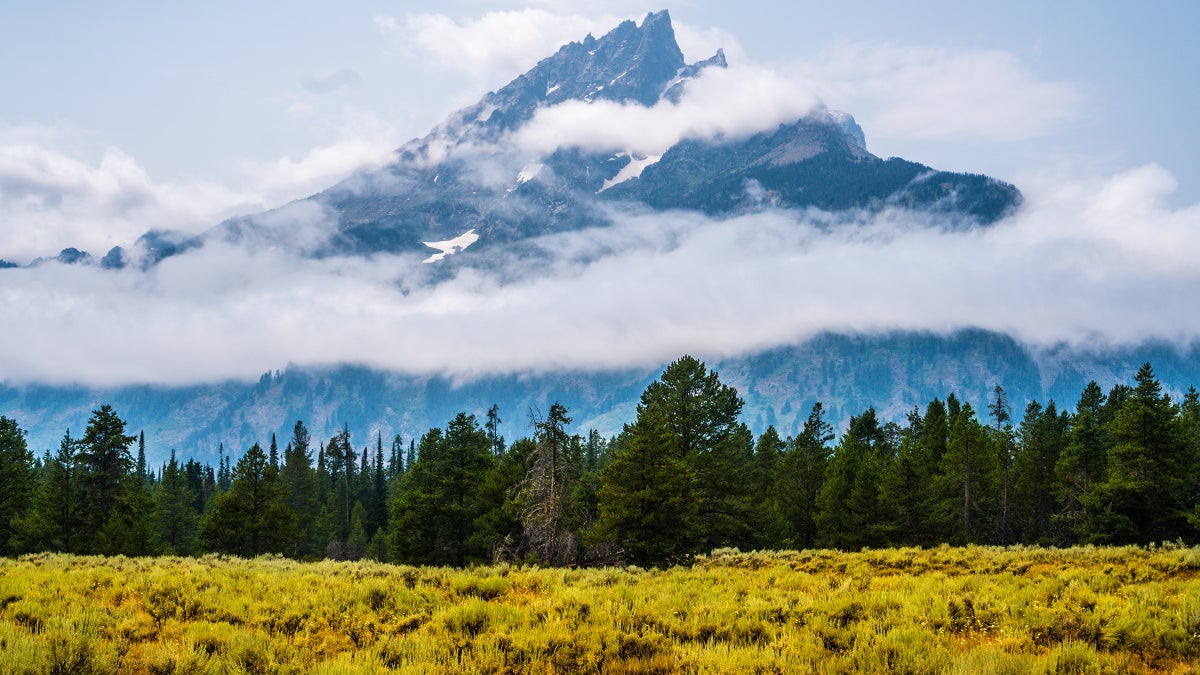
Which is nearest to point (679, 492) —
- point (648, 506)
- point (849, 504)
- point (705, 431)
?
point (648, 506)

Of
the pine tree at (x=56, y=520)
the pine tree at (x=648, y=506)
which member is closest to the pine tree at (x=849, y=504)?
the pine tree at (x=648, y=506)

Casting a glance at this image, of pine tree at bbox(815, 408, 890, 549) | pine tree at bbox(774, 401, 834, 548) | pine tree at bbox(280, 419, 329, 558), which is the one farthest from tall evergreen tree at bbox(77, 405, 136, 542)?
pine tree at bbox(815, 408, 890, 549)

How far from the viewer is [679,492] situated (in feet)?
83.7

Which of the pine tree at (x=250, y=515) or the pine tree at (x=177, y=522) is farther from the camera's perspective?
the pine tree at (x=177, y=522)

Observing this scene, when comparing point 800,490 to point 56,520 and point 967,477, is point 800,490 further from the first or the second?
point 56,520

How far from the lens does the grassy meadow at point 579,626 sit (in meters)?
7.24

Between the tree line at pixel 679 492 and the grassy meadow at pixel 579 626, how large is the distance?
13.1 metres

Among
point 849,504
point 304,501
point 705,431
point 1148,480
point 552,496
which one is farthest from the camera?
point 304,501

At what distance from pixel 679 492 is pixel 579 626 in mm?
17053

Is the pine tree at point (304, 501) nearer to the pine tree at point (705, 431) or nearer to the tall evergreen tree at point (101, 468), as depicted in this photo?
the tall evergreen tree at point (101, 468)

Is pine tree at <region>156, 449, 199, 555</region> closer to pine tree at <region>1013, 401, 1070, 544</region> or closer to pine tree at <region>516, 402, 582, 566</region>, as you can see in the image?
pine tree at <region>516, 402, 582, 566</region>

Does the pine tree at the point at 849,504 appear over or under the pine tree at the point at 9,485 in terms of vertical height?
under

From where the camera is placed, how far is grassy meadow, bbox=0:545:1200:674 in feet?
23.8

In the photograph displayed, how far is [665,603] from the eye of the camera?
11.2 m
